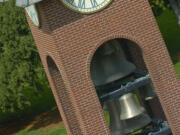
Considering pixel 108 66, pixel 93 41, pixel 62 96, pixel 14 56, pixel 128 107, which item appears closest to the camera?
pixel 93 41

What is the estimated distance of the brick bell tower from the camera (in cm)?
825

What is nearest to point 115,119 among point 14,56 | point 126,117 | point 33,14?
point 126,117

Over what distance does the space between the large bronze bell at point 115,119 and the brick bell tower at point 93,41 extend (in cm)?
57

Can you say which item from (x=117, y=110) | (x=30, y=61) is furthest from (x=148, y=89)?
(x=30, y=61)

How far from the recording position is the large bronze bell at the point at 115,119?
9380mm

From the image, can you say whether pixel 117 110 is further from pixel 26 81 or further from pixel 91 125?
pixel 26 81

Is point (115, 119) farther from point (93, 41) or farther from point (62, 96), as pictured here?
point (93, 41)

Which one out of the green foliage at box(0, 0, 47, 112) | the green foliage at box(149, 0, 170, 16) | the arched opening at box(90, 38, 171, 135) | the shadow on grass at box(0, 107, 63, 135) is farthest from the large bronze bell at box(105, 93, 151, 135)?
the shadow on grass at box(0, 107, 63, 135)

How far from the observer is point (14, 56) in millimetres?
23438

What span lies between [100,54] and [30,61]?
14.7 m

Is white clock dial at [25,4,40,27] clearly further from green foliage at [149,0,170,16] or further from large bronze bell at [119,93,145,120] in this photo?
green foliage at [149,0,170,16]

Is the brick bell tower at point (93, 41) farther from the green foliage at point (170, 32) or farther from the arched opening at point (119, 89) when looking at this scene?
the green foliage at point (170, 32)

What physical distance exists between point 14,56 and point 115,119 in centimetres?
1471

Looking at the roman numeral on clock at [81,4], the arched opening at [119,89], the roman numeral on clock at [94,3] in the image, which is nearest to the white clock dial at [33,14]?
the roman numeral on clock at [81,4]
